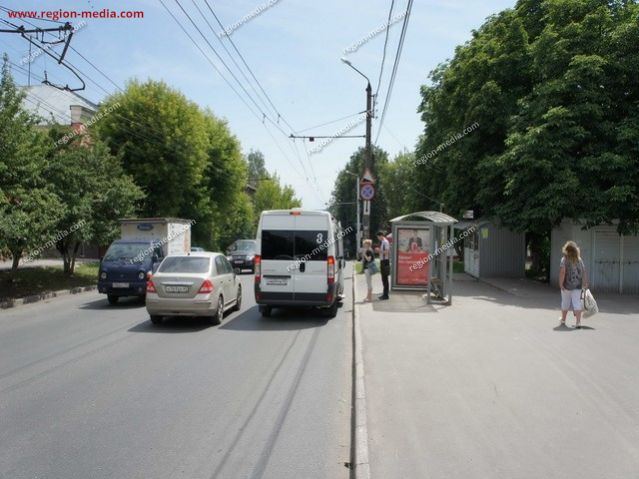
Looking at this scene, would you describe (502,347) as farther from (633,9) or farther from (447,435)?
(633,9)

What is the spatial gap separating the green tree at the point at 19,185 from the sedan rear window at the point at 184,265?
4.75 metres

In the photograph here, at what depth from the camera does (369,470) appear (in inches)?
168

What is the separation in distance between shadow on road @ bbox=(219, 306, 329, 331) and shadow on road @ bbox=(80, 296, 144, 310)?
3.57m

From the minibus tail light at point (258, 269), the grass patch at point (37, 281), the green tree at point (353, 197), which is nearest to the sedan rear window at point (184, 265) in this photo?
the minibus tail light at point (258, 269)

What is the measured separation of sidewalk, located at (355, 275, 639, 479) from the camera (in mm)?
4469

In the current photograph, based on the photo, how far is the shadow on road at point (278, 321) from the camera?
11688 millimetres

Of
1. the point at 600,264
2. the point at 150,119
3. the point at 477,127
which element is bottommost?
the point at 600,264

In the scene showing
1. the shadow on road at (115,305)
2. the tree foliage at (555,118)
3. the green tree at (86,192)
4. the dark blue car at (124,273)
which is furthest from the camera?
the green tree at (86,192)

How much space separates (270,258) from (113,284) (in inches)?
211

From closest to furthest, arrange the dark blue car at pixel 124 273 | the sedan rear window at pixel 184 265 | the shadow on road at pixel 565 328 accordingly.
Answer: the shadow on road at pixel 565 328, the sedan rear window at pixel 184 265, the dark blue car at pixel 124 273

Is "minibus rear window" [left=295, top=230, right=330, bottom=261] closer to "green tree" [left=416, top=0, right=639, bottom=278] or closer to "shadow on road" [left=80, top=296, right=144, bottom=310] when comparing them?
"shadow on road" [left=80, top=296, right=144, bottom=310]

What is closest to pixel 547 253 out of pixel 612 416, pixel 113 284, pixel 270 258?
pixel 270 258

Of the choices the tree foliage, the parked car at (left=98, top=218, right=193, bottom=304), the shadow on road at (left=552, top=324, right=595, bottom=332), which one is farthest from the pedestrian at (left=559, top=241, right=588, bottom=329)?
the parked car at (left=98, top=218, right=193, bottom=304)

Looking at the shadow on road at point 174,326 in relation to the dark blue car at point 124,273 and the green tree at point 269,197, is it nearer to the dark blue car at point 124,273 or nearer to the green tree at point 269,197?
the dark blue car at point 124,273
